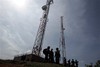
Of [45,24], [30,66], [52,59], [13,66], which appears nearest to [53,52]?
[52,59]

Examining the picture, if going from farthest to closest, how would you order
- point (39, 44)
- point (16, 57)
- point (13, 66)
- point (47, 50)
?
1. point (39, 44)
2. point (16, 57)
3. point (47, 50)
4. point (13, 66)

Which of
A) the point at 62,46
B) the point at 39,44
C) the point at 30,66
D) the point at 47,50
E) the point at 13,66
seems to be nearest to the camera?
the point at 13,66

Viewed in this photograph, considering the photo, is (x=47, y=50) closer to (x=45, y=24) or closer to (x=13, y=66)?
(x=13, y=66)

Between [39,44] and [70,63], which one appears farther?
[39,44]

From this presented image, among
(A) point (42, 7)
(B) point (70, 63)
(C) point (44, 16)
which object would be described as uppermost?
(A) point (42, 7)

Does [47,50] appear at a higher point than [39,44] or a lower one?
lower

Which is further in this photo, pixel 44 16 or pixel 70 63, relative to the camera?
pixel 44 16

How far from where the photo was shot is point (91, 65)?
133 feet

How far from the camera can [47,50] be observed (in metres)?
26.1

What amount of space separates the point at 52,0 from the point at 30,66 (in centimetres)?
2910

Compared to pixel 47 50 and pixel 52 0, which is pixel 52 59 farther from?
pixel 52 0

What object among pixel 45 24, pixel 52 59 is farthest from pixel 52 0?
pixel 52 59

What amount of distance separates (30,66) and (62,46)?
2508 cm

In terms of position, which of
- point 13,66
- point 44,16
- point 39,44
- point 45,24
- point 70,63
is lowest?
point 13,66
